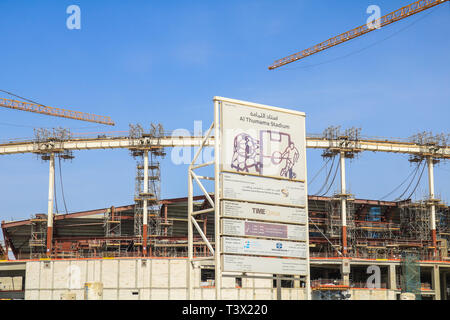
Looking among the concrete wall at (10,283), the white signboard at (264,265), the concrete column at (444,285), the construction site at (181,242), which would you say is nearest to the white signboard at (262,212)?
the white signboard at (264,265)

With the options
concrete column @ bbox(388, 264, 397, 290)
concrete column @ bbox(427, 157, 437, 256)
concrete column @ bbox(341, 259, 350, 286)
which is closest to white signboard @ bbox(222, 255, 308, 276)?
concrete column @ bbox(341, 259, 350, 286)

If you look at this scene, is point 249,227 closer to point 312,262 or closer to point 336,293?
point 336,293

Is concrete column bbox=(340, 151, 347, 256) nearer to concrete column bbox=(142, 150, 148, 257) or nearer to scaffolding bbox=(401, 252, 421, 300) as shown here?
scaffolding bbox=(401, 252, 421, 300)

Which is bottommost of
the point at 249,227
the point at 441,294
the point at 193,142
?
the point at 441,294

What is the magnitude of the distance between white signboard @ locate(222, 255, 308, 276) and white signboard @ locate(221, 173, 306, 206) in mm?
3410

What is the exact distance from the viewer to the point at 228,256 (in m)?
34.0

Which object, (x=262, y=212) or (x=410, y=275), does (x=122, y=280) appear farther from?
(x=262, y=212)

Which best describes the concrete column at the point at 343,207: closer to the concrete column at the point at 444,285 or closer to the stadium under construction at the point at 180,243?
the stadium under construction at the point at 180,243

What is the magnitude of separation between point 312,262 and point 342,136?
72.0ft

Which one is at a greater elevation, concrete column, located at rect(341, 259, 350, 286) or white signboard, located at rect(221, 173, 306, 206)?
white signboard, located at rect(221, 173, 306, 206)

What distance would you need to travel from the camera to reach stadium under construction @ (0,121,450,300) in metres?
91.2

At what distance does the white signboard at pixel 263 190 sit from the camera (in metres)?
34.8

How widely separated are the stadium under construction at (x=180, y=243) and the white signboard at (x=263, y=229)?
50517mm
